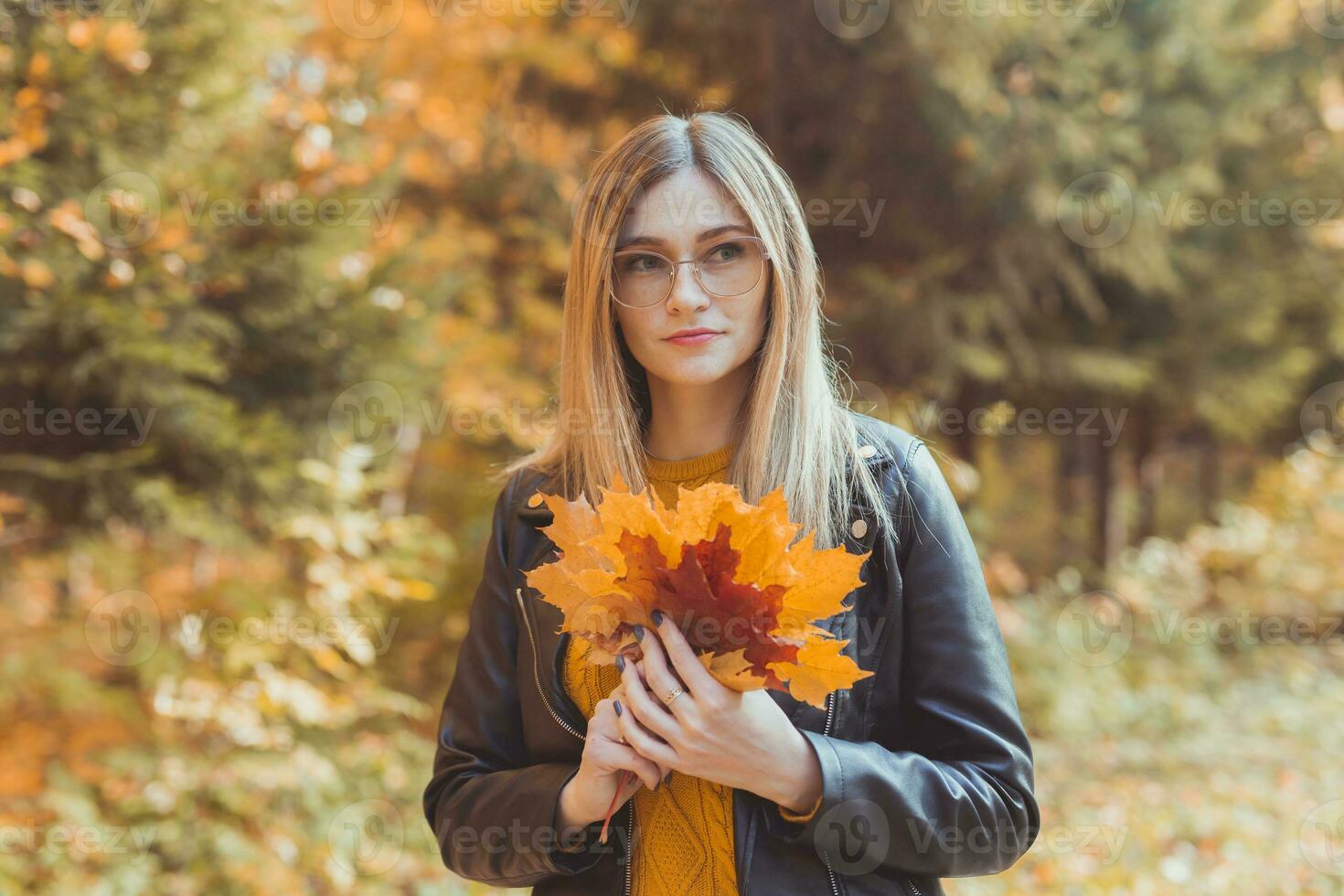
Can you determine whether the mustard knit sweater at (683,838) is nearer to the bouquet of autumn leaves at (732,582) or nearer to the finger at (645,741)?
the finger at (645,741)

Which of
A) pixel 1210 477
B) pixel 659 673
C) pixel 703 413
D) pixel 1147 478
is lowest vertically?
pixel 1210 477

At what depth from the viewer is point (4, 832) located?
12.9 feet

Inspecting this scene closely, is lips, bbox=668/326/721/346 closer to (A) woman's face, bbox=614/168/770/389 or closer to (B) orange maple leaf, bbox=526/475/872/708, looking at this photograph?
(A) woman's face, bbox=614/168/770/389

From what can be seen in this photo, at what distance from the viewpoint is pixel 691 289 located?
170cm

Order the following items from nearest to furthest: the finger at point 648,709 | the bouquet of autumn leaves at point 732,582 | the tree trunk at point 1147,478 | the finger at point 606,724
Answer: the bouquet of autumn leaves at point 732,582 < the finger at point 648,709 < the finger at point 606,724 < the tree trunk at point 1147,478

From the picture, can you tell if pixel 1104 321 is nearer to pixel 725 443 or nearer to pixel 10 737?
pixel 725 443

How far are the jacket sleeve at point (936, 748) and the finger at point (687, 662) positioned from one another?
0.72ft

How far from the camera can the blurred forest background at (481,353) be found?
12.0 ft

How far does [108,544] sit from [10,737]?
1330mm

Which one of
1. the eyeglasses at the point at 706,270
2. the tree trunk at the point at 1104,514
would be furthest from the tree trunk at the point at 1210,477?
the eyeglasses at the point at 706,270

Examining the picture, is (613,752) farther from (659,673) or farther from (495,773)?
(495,773)

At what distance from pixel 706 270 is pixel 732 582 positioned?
0.66 metres

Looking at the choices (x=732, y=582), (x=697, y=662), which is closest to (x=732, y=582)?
(x=732, y=582)

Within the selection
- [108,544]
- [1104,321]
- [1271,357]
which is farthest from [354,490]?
[1271,357]
